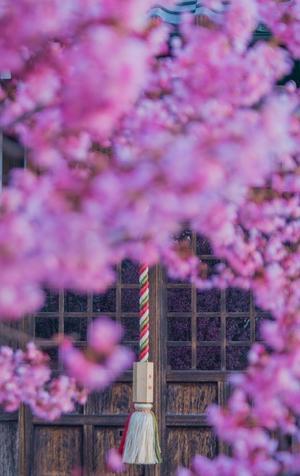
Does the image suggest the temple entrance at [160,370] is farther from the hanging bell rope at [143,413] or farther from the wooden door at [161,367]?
the hanging bell rope at [143,413]

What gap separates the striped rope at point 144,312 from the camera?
18.9ft

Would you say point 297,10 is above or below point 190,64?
above

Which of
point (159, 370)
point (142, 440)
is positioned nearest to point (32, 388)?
point (142, 440)

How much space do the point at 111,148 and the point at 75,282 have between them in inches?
152

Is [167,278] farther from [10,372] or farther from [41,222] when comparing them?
[41,222]

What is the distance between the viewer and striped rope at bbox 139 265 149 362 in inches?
226

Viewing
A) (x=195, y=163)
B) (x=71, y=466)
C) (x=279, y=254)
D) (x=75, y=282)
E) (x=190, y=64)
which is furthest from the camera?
(x=71, y=466)

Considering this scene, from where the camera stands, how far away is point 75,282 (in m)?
2.47

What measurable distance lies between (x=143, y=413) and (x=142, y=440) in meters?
0.16

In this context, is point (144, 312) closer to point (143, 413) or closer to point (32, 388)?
point (143, 413)

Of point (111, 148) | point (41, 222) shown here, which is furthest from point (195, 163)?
point (111, 148)

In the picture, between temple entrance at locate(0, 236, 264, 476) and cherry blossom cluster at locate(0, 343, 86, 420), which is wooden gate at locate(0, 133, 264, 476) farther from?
cherry blossom cluster at locate(0, 343, 86, 420)

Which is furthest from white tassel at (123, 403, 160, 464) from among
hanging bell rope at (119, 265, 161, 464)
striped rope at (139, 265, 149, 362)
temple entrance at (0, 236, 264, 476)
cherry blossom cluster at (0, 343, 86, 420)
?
temple entrance at (0, 236, 264, 476)

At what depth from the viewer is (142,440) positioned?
5445 mm
